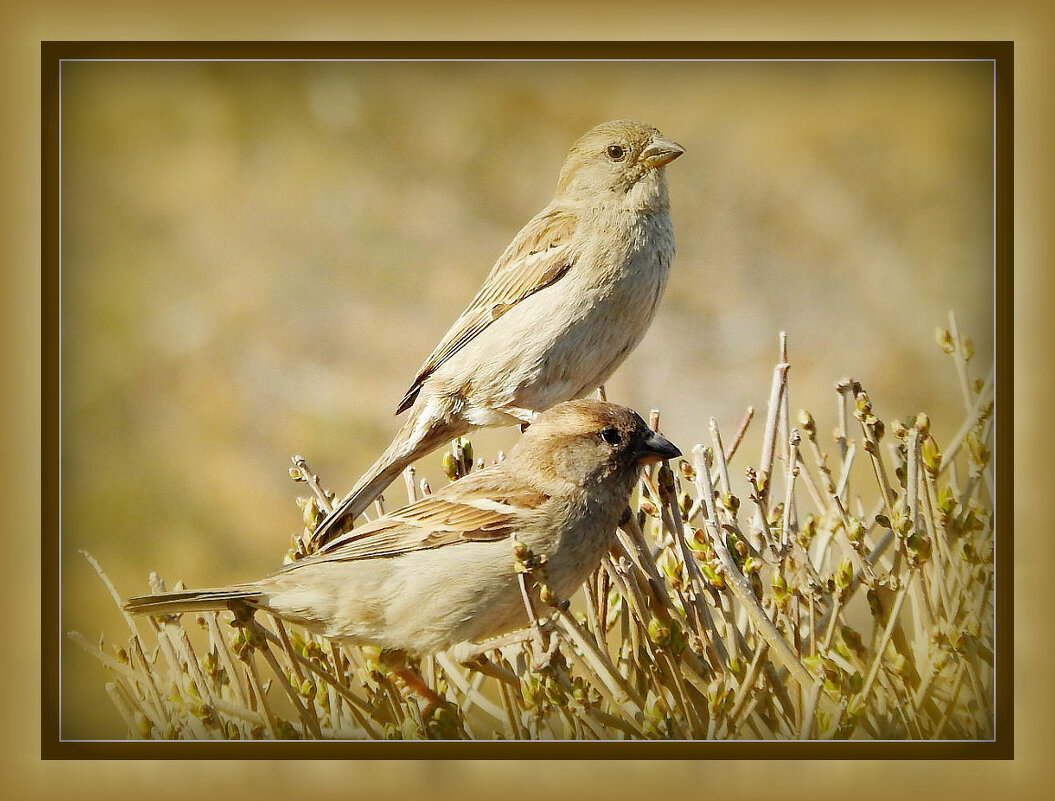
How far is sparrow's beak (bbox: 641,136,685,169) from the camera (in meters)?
3.27

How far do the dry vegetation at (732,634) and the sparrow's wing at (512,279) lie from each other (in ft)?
0.75

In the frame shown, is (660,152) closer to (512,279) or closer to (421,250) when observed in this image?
(512,279)

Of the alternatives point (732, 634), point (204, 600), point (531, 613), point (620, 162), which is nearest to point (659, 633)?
point (732, 634)

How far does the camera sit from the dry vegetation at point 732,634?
3.10m

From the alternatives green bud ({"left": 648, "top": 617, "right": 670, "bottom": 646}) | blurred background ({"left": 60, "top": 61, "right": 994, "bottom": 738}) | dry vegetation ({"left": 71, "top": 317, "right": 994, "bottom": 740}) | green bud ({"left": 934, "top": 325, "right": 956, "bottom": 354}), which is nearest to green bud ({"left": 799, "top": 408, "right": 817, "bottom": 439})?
dry vegetation ({"left": 71, "top": 317, "right": 994, "bottom": 740})

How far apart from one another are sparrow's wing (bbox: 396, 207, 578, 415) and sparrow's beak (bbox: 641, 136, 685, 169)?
226 mm

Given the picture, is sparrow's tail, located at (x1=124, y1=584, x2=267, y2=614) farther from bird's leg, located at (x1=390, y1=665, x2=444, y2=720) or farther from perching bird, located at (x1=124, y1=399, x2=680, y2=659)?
bird's leg, located at (x1=390, y1=665, x2=444, y2=720)

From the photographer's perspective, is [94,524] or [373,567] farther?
[94,524]

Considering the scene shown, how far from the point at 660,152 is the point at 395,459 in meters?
0.98

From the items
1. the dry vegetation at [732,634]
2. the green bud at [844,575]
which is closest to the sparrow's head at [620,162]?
the dry vegetation at [732,634]
